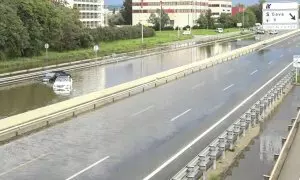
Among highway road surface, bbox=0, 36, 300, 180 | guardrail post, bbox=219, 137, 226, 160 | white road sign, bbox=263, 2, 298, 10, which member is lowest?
highway road surface, bbox=0, 36, 300, 180

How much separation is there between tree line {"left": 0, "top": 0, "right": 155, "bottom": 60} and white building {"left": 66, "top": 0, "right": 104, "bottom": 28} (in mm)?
40048

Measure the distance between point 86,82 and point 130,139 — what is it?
22360mm

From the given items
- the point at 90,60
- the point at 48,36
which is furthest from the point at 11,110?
the point at 48,36

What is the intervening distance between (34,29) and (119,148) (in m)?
45.9

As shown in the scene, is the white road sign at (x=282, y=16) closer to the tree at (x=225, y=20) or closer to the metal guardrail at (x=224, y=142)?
the metal guardrail at (x=224, y=142)

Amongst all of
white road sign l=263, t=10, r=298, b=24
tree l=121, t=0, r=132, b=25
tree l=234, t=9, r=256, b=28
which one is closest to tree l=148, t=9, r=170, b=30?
tree l=234, t=9, r=256, b=28

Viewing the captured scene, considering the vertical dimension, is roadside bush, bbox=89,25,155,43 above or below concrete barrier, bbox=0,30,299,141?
above

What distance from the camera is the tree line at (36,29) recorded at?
57.1 meters

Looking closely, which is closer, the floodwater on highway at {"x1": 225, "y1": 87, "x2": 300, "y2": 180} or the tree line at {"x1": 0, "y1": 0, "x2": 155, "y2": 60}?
the floodwater on highway at {"x1": 225, "y1": 87, "x2": 300, "y2": 180}

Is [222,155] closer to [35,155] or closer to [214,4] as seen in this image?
[35,155]

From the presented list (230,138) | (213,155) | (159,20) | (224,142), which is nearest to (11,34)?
(230,138)

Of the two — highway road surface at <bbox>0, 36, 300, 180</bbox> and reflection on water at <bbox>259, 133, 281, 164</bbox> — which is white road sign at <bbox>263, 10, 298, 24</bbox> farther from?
highway road surface at <bbox>0, 36, 300, 180</bbox>

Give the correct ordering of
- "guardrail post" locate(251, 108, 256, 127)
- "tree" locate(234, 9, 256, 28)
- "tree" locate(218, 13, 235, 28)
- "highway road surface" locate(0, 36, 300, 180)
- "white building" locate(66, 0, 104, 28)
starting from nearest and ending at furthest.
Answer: "highway road surface" locate(0, 36, 300, 180), "guardrail post" locate(251, 108, 256, 127), "white building" locate(66, 0, 104, 28), "tree" locate(234, 9, 256, 28), "tree" locate(218, 13, 235, 28)

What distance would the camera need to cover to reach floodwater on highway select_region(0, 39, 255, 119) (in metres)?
32.9
